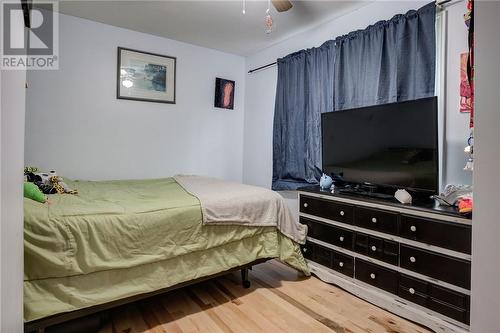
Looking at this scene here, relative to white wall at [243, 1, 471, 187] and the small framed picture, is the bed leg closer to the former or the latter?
white wall at [243, 1, 471, 187]

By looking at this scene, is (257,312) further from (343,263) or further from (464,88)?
(464,88)

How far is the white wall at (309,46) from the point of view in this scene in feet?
6.77

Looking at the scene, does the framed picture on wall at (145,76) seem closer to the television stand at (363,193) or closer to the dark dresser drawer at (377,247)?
the television stand at (363,193)

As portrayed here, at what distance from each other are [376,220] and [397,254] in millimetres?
262

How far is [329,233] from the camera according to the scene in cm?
245

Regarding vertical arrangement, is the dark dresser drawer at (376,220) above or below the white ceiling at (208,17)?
below

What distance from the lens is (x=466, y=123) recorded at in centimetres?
203

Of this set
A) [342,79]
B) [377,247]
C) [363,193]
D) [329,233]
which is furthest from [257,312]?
[342,79]

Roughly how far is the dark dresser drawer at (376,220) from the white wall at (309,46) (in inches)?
21.5

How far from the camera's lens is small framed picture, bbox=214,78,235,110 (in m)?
3.97

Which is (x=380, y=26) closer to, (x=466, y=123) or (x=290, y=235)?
(x=466, y=123)

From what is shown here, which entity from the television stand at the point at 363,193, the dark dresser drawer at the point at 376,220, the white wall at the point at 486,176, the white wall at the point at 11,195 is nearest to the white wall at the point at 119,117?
the television stand at the point at 363,193

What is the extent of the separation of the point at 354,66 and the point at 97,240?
2.52 meters

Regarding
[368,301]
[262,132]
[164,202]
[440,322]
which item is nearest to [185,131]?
[262,132]
